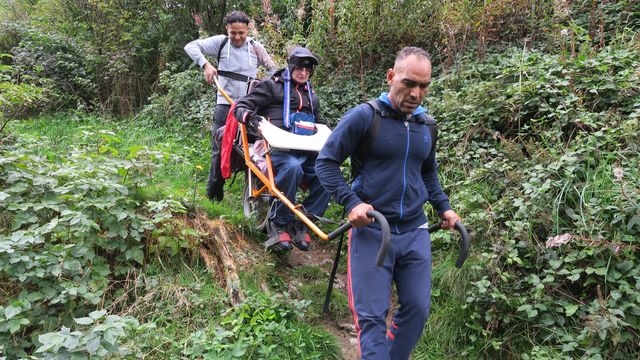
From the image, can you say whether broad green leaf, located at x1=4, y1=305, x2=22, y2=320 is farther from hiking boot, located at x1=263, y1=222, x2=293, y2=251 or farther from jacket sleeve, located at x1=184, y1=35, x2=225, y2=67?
jacket sleeve, located at x1=184, y1=35, x2=225, y2=67

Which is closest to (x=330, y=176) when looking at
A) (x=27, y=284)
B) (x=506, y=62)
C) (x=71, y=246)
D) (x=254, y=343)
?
(x=254, y=343)

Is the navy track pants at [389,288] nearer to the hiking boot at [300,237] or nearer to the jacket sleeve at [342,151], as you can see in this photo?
the jacket sleeve at [342,151]

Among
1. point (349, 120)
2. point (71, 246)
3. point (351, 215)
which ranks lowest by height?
point (71, 246)

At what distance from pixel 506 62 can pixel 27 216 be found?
5325 mm

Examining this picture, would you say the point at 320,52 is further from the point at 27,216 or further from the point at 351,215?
the point at 351,215

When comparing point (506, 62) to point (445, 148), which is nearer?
point (445, 148)

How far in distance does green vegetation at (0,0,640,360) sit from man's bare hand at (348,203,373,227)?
1270 mm

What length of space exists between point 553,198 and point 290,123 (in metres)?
2.41

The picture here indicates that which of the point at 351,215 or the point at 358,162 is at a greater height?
the point at 358,162

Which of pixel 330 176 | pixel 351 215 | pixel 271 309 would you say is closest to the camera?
pixel 351 215

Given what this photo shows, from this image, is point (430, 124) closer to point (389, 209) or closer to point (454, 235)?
point (389, 209)

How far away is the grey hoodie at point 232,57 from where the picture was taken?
18.4 feet

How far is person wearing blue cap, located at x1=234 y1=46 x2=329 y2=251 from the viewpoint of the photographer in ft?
14.2

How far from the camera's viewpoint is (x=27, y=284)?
12.1 ft
